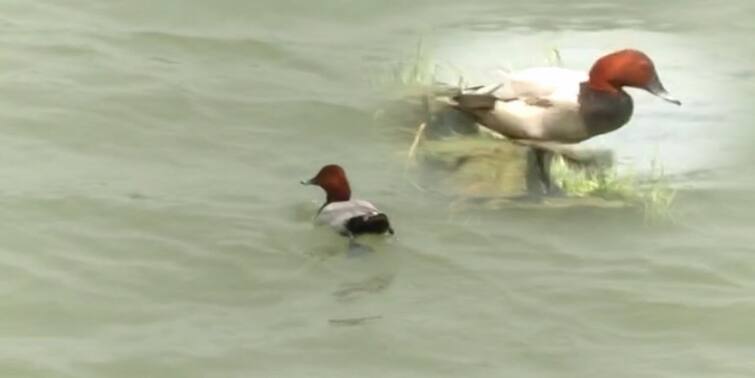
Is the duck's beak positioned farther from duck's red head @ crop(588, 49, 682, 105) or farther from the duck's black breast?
the duck's black breast

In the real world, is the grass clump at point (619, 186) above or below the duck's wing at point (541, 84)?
below

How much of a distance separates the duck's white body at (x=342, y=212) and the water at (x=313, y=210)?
0.06 m

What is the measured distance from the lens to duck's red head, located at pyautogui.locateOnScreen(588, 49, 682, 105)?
6.51m

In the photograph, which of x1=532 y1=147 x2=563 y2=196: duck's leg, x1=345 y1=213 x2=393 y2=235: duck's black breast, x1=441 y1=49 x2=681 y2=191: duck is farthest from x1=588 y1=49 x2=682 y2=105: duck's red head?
x1=345 y1=213 x2=393 y2=235: duck's black breast

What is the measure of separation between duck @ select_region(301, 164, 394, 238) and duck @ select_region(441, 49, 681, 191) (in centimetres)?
73

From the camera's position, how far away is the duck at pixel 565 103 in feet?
21.2

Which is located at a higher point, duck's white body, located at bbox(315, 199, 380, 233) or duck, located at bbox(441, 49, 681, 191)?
duck, located at bbox(441, 49, 681, 191)

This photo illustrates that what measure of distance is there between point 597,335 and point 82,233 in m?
1.69

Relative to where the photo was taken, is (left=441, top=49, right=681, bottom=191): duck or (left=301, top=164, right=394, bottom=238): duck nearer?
(left=301, top=164, right=394, bottom=238): duck

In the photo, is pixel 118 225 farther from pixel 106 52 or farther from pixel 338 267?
pixel 106 52

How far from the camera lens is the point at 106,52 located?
24.9 feet

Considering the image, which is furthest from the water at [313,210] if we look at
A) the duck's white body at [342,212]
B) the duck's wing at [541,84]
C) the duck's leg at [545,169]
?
the duck's wing at [541,84]

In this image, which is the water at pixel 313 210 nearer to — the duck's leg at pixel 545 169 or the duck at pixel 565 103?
the duck's leg at pixel 545 169

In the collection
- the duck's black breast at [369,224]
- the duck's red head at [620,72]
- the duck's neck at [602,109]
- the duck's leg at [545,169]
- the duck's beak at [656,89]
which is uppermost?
the duck's red head at [620,72]
